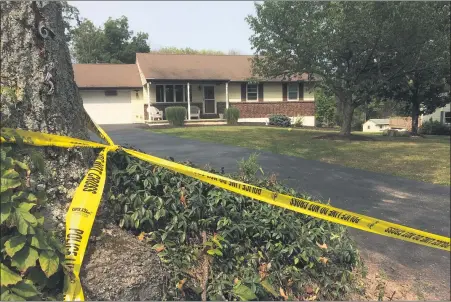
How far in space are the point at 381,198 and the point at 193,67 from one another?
87.1ft

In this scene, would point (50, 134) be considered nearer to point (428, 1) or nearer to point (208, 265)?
point (208, 265)

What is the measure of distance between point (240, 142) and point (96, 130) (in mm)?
11466

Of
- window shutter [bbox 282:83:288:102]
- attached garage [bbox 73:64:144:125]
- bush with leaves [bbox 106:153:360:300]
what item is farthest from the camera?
window shutter [bbox 282:83:288:102]

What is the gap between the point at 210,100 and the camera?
31500mm

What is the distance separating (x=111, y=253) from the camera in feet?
8.34

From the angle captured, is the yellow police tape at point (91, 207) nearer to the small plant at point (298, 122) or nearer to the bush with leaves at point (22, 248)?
the bush with leaves at point (22, 248)

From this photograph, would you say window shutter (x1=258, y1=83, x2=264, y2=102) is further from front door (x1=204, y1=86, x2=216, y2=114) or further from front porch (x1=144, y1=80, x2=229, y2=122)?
front door (x1=204, y1=86, x2=216, y2=114)

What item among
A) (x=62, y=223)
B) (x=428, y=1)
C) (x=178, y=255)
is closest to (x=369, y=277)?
(x=178, y=255)

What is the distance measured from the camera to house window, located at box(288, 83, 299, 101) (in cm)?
3275

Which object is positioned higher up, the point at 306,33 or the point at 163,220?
the point at 306,33

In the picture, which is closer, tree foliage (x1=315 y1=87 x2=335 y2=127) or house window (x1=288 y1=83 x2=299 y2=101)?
house window (x1=288 y1=83 x2=299 y2=101)

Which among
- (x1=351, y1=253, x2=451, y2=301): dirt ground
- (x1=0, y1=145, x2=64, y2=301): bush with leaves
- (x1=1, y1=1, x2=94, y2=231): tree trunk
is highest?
(x1=1, y1=1, x2=94, y2=231): tree trunk

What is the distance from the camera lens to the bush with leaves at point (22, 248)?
78.1 inches

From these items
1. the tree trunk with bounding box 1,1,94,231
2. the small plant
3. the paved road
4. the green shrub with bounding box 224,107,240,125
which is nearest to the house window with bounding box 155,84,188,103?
the green shrub with bounding box 224,107,240,125
